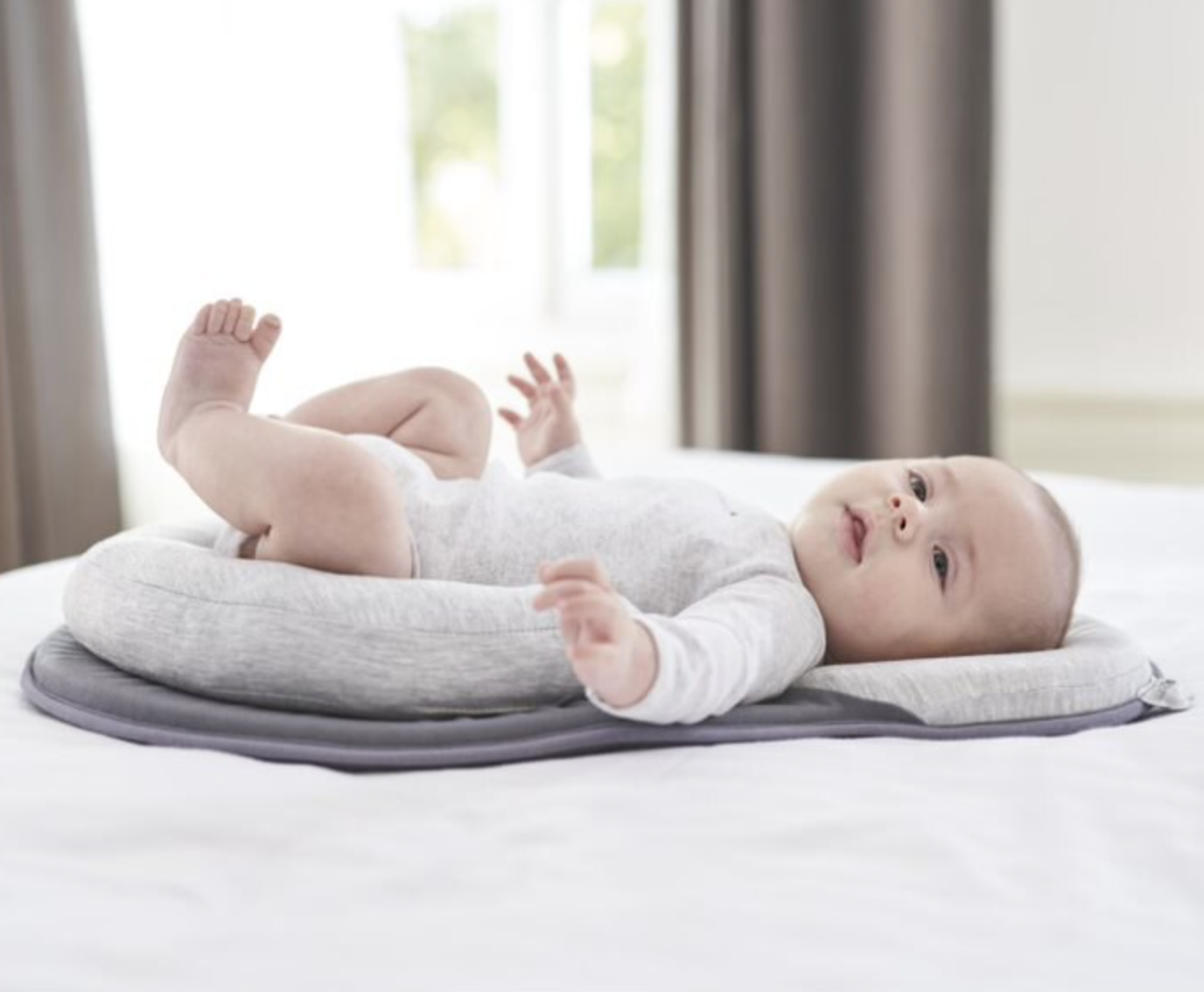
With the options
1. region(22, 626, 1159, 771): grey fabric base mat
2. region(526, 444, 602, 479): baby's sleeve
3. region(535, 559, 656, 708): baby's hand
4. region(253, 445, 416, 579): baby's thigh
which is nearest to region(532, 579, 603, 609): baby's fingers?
region(535, 559, 656, 708): baby's hand

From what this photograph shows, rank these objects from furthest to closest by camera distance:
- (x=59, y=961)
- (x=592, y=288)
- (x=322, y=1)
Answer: (x=592, y=288), (x=322, y=1), (x=59, y=961)

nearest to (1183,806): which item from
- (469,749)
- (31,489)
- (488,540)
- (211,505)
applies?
(469,749)

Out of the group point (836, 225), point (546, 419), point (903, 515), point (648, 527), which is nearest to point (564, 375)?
point (546, 419)

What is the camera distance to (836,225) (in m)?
2.93

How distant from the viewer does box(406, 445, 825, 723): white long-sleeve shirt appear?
117 cm

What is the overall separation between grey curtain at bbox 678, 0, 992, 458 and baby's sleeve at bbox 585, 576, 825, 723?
1.64 meters

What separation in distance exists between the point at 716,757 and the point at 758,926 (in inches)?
9.6

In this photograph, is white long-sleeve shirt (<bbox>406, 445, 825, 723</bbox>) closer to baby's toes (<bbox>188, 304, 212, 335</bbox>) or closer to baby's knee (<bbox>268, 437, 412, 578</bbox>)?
baby's knee (<bbox>268, 437, 412, 578</bbox>)

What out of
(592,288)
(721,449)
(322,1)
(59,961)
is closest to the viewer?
(59,961)

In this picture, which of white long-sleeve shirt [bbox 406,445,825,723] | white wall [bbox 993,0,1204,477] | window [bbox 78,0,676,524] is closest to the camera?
white long-sleeve shirt [bbox 406,445,825,723]

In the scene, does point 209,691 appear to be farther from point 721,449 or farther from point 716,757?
point 721,449

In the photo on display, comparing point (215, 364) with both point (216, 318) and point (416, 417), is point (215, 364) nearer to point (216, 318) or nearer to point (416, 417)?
point (216, 318)

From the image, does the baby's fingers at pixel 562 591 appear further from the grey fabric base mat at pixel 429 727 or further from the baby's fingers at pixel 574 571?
the grey fabric base mat at pixel 429 727

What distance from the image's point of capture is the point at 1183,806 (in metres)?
0.96
